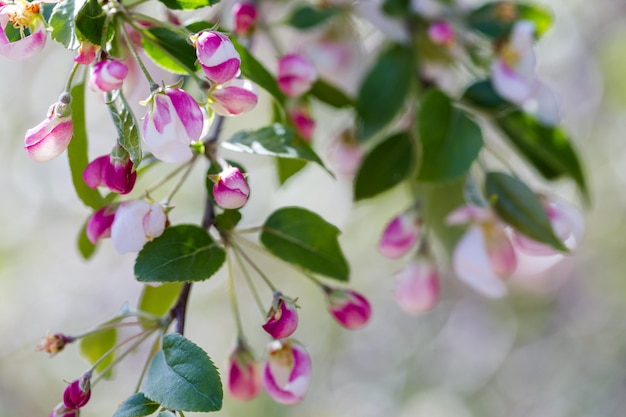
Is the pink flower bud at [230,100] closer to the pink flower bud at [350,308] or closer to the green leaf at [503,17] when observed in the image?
the pink flower bud at [350,308]

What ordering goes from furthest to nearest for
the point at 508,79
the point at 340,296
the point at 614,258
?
the point at 614,258, the point at 508,79, the point at 340,296

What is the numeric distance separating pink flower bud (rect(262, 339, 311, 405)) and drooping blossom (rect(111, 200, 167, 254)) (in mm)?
142

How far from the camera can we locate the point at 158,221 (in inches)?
23.9

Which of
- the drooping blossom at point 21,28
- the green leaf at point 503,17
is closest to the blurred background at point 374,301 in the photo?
the green leaf at point 503,17

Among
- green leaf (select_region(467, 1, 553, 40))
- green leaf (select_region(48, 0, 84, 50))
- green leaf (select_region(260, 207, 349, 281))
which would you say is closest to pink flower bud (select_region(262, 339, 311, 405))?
green leaf (select_region(260, 207, 349, 281))

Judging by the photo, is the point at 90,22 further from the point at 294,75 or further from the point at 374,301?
the point at 374,301

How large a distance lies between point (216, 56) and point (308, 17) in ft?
1.26

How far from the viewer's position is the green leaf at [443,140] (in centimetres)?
78

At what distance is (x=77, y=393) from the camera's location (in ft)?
1.97

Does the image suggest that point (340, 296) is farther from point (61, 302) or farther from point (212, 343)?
point (61, 302)

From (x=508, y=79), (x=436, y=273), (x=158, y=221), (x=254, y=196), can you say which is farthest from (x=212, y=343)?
(x=158, y=221)

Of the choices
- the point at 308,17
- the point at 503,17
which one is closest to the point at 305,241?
the point at 308,17

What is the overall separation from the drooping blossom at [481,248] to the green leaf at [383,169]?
7 cm

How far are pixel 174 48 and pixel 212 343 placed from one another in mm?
1688
